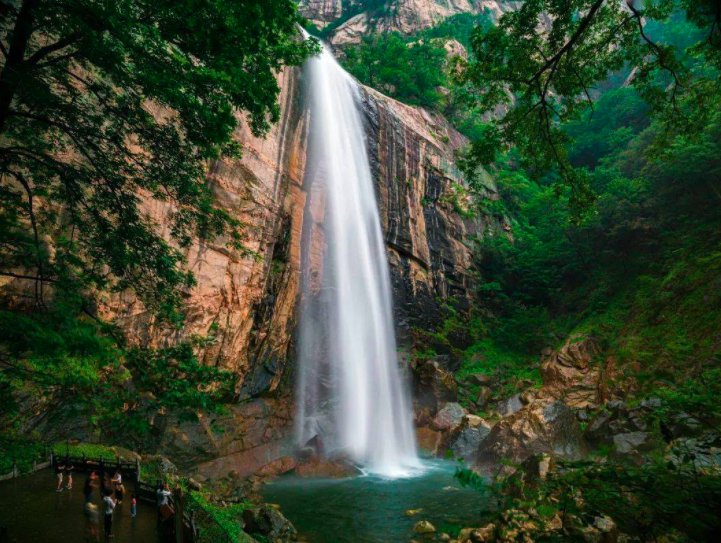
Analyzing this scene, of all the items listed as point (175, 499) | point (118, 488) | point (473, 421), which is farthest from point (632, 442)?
point (118, 488)

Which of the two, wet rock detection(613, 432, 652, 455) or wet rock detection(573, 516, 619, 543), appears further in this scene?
wet rock detection(613, 432, 652, 455)

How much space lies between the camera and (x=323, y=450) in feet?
53.8

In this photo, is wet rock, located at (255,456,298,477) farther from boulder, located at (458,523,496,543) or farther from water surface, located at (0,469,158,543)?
boulder, located at (458,523,496,543)

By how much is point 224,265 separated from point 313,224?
6.33 m

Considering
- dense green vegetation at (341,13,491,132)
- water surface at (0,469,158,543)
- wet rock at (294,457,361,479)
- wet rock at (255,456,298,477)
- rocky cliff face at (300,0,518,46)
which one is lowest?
wet rock at (294,457,361,479)

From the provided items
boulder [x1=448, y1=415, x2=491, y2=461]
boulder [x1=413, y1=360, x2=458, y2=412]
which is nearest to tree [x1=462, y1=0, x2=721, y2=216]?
boulder [x1=448, y1=415, x2=491, y2=461]

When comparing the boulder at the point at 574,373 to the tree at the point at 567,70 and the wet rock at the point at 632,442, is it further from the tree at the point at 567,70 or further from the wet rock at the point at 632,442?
the tree at the point at 567,70

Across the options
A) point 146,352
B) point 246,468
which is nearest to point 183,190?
point 146,352

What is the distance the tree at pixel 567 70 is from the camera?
5582 mm

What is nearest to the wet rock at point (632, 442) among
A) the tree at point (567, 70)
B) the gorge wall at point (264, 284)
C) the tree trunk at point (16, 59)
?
the tree at point (567, 70)

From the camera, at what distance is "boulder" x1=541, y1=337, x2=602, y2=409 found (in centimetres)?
1745

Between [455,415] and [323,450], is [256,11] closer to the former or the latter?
[323,450]

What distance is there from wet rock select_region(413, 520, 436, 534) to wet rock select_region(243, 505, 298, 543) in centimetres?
285

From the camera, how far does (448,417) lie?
19234 millimetres
